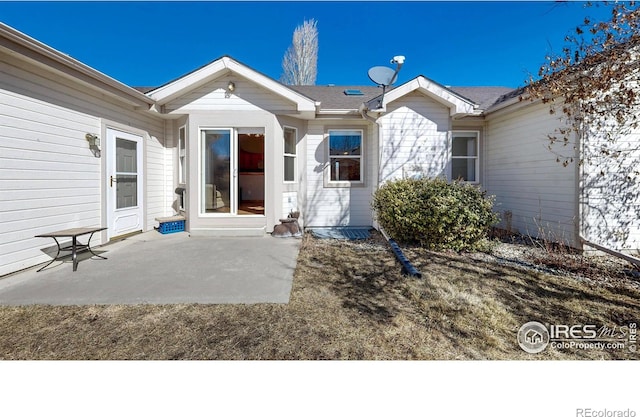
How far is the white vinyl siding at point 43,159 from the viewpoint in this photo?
410 centimetres

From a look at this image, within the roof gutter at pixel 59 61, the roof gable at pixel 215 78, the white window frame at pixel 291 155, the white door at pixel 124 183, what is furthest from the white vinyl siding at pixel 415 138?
the white door at pixel 124 183

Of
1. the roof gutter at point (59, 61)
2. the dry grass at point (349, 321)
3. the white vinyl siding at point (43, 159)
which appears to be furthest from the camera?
the white vinyl siding at point (43, 159)

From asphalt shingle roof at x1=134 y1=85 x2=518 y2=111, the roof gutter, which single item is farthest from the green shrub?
the roof gutter

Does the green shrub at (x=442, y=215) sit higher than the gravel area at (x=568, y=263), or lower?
higher

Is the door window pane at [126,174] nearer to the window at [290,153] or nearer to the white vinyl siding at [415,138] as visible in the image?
the window at [290,153]

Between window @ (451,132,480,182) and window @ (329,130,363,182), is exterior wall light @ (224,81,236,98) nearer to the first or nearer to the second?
window @ (329,130,363,182)

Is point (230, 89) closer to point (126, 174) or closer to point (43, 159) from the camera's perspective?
point (126, 174)

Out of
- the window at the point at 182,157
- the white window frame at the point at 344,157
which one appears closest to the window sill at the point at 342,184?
the white window frame at the point at 344,157

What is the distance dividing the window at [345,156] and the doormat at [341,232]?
1506 mm

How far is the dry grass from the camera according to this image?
2.31 metres

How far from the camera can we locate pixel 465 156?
859 centimetres
